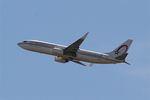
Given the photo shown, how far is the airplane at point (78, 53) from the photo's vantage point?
396 feet

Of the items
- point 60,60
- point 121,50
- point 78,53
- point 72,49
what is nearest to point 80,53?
point 78,53

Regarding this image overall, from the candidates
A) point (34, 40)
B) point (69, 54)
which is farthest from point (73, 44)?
point (34, 40)

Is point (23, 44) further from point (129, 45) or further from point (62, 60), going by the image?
point (129, 45)

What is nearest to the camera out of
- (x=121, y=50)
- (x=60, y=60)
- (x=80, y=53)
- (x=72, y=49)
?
(x=72, y=49)

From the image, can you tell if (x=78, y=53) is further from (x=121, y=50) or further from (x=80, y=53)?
(x=121, y=50)

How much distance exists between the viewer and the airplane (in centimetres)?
12056

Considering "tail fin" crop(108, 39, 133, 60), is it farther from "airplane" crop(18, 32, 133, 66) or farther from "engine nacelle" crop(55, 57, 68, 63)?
"engine nacelle" crop(55, 57, 68, 63)

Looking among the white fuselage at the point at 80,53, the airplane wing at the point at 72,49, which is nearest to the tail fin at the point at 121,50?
the white fuselage at the point at 80,53

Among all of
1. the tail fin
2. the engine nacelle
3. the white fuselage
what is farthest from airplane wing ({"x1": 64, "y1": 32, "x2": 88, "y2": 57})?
the tail fin

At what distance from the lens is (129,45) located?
126 m

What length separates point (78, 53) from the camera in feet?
399

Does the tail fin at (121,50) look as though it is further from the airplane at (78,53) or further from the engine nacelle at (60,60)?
the engine nacelle at (60,60)

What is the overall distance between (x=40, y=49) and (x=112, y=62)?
Answer: 1638cm

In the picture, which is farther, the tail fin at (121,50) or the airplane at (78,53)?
the tail fin at (121,50)
